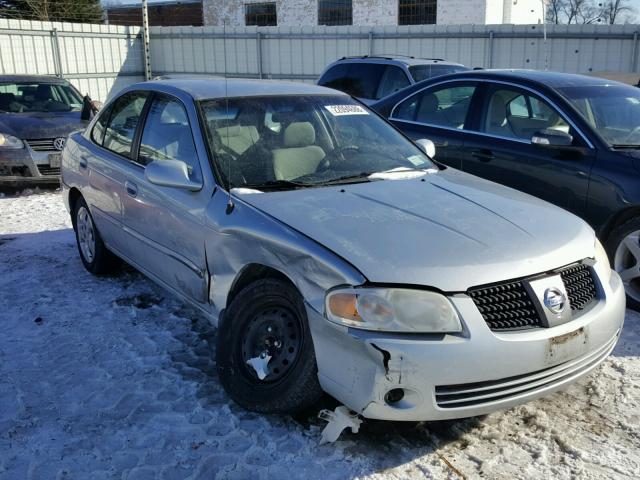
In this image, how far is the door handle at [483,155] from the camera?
5.60 m

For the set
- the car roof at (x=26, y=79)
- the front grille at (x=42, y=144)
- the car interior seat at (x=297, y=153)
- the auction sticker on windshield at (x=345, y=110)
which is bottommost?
the front grille at (x=42, y=144)

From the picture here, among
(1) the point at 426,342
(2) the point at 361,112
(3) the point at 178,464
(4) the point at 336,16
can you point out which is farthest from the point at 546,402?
(4) the point at 336,16

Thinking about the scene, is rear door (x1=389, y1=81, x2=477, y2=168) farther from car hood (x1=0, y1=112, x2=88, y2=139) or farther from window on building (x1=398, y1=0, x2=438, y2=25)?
window on building (x1=398, y1=0, x2=438, y2=25)

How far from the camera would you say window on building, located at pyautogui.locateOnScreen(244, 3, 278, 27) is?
32.2 metres

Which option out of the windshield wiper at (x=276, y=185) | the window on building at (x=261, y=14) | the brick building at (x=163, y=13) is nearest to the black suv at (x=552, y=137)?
the windshield wiper at (x=276, y=185)

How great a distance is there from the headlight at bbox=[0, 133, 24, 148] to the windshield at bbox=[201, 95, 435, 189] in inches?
217

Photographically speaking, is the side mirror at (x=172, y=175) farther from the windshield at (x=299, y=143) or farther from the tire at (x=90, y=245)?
the tire at (x=90, y=245)

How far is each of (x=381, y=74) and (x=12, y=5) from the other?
93.9 ft

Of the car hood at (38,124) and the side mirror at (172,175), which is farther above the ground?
the side mirror at (172,175)

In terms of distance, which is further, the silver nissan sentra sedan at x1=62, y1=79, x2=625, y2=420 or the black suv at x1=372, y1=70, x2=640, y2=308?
the black suv at x1=372, y1=70, x2=640, y2=308

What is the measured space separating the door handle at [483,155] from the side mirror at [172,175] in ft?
9.41

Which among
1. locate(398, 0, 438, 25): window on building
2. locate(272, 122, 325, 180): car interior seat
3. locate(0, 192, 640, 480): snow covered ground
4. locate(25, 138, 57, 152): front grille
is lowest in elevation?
locate(0, 192, 640, 480): snow covered ground

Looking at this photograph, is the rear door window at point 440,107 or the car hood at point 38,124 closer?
the rear door window at point 440,107

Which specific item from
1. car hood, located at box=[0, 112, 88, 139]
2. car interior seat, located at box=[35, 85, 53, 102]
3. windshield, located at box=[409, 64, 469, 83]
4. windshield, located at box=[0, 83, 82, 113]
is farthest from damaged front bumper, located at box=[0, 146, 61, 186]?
windshield, located at box=[409, 64, 469, 83]
